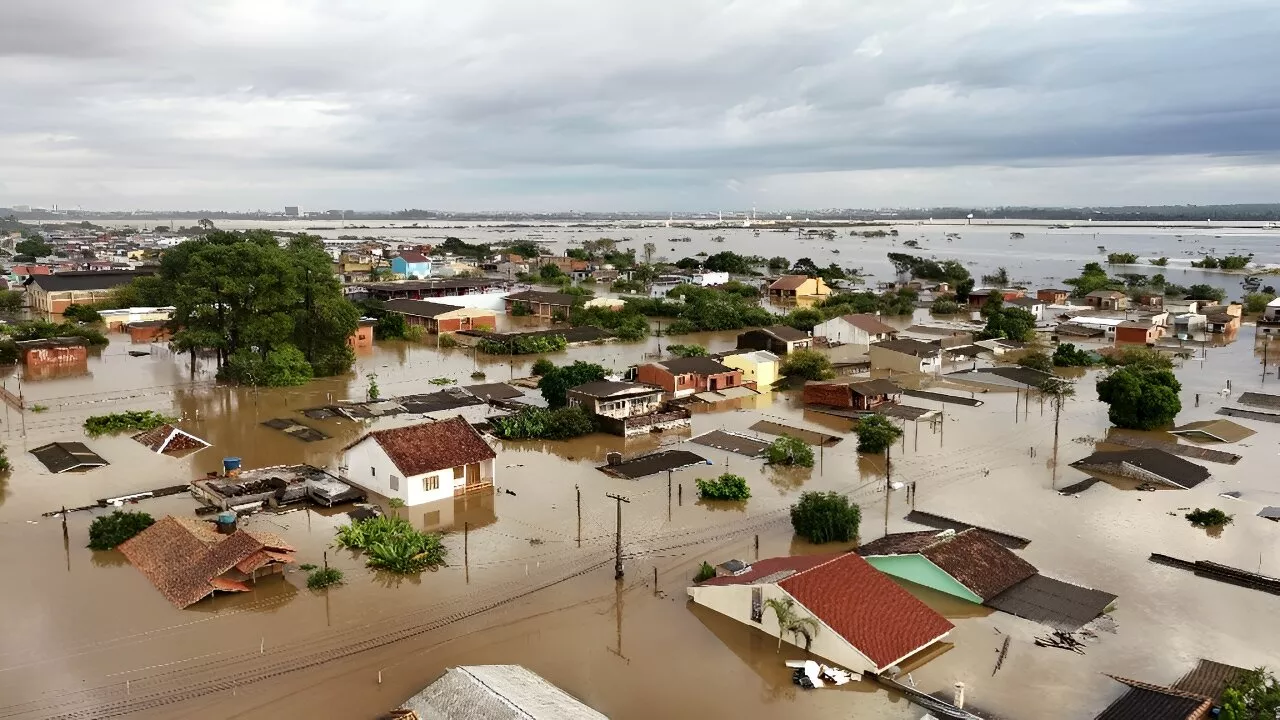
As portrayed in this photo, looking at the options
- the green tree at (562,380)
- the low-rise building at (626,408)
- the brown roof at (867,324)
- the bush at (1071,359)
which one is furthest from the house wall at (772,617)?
the bush at (1071,359)

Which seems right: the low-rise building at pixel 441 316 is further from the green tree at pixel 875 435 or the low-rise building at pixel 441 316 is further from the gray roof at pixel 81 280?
the green tree at pixel 875 435

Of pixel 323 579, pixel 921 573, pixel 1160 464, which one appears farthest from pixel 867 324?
pixel 323 579

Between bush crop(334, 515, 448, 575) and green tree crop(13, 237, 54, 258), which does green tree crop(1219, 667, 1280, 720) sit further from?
green tree crop(13, 237, 54, 258)

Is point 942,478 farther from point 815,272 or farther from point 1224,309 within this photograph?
point 815,272

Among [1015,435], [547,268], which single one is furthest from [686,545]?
[547,268]

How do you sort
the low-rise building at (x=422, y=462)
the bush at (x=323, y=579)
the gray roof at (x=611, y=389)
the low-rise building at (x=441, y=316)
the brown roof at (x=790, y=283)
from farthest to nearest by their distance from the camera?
the brown roof at (x=790, y=283), the low-rise building at (x=441, y=316), the gray roof at (x=611, y=389), the low-rise building at (x=422, y=462), the bush at (x=323, y=579)

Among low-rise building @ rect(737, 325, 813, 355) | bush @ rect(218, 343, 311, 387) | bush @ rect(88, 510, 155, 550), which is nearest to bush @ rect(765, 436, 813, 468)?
bush @ rect(88, 510, 155, 550)
